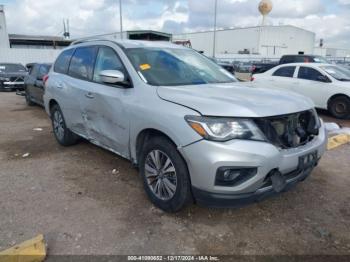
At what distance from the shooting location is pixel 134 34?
1284 inches

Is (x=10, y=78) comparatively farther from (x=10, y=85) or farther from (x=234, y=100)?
(x=234, y=100)

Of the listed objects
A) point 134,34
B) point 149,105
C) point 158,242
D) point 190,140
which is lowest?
point 158,242

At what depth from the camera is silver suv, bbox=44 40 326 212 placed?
2787 mm

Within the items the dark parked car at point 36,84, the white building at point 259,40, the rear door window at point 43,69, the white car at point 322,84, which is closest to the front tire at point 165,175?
the white car at point 322,84

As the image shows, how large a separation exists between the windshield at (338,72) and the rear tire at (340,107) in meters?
0.64

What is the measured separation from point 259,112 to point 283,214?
1.31 metres

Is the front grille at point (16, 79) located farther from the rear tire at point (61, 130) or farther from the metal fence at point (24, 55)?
the metal fence at point (24, 55)

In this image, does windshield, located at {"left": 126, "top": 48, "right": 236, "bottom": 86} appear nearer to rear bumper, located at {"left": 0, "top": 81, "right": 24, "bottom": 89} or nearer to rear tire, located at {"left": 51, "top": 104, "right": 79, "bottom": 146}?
rear tire, located at {"left": 51, "top": 104, "right": 79, "bottom": 146}

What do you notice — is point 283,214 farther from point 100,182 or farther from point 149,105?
point 100,182

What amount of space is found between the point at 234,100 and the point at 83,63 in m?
2.74

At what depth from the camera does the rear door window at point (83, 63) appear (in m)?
4.57

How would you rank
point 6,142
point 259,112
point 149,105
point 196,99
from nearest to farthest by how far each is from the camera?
1. point 259,112
2. point 196,99
3. point 149,105
4. point 6,142

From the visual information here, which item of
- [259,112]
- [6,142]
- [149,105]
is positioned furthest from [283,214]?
[6,142]

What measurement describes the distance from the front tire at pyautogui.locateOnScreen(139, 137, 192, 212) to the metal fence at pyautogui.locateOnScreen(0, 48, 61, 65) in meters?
27.3
